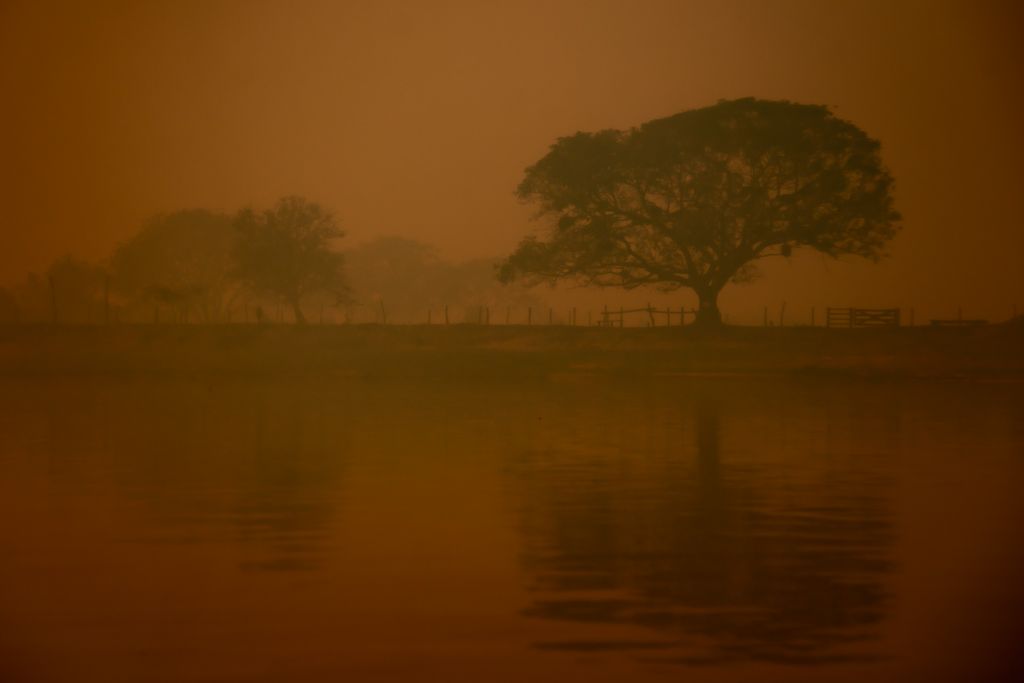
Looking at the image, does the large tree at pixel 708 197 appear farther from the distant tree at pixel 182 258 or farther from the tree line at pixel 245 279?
the distant tree at pixel 182 258

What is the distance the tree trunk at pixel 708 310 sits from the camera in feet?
225

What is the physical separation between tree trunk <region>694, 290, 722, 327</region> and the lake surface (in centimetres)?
4081

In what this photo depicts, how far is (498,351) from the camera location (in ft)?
224

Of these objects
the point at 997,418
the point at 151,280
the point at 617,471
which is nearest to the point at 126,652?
the point at 617,471

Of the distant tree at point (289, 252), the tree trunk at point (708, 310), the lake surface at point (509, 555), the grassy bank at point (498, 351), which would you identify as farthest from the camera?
the distant tree at point (289, 252)

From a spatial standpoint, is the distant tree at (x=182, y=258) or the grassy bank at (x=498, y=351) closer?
the grassy bank at (x=498, y=351)

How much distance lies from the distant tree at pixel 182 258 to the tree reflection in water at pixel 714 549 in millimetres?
85934

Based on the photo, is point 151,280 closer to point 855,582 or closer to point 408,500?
point 408,500

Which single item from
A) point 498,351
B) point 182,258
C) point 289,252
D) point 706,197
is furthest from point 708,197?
point 182,258

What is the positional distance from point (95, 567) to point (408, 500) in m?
5.29

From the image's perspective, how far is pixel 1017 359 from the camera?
61.9m

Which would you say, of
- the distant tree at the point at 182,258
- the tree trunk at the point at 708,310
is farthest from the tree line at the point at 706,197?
the distant tree at the point at 182,258

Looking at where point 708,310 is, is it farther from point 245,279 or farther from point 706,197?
point 245,279

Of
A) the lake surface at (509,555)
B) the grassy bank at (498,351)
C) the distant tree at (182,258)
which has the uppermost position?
the distant tree at (182,258)
